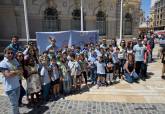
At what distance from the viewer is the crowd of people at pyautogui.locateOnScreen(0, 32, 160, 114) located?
5.18 meters

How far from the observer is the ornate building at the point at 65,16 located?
670 inches

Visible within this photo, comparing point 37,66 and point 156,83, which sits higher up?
point 37,66

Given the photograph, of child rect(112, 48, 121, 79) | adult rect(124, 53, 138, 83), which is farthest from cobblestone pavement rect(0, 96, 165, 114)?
child rect(112, 48, 121, 79)

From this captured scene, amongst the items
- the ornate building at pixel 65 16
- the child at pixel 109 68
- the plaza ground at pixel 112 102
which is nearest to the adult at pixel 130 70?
the plaza ground at pixel 112 102

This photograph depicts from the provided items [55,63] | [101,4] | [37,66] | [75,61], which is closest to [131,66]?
[75,61]

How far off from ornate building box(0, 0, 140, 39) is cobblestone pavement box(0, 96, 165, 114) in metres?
12.0

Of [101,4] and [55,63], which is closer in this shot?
[55,63]

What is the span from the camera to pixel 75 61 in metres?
7.32

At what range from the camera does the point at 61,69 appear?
6.84 m

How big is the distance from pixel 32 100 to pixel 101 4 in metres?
14.9

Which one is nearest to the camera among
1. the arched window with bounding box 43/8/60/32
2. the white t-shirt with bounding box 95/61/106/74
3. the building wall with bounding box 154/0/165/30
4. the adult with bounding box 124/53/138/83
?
the white t-shirt with bounding box 95/61/106/74

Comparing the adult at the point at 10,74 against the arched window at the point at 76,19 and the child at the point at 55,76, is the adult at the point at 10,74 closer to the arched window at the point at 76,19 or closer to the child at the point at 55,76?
the child at the point at 55,76

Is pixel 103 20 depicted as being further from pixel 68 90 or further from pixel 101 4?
pixel 68 90

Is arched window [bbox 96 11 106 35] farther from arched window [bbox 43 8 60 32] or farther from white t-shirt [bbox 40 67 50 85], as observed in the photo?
white t-shirt [bbox 40 67 50 85]
